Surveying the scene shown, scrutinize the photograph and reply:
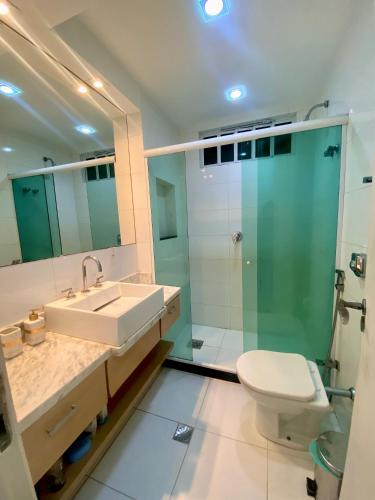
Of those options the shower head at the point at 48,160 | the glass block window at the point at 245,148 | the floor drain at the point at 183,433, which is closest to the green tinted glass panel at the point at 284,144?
the glass block window at the point at 245,148

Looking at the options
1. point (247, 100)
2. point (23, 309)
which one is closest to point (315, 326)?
point (23, 309)

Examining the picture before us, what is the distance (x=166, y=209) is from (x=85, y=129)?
97 centimetres

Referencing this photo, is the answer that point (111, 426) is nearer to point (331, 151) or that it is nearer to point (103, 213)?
point (103, 213)

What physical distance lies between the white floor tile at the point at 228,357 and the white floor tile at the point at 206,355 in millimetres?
40

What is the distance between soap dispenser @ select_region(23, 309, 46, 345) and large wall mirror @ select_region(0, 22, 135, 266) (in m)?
0.29

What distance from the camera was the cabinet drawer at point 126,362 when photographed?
92 cm

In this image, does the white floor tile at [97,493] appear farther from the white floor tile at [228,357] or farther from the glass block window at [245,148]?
the glass block window at [245,148]

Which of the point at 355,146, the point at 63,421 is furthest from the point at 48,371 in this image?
the point at 355,146

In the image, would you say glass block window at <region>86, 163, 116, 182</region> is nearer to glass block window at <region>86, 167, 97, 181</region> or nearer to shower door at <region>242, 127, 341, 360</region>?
glass block window at <region>86, 167, 97, 181</region>

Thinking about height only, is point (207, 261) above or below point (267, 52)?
below

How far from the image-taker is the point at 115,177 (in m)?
1.72

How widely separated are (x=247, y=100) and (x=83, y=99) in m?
1.43

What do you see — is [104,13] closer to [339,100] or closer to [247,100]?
[247,100]

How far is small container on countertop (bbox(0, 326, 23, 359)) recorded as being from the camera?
0.83m
